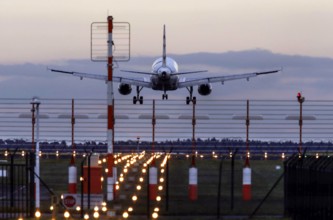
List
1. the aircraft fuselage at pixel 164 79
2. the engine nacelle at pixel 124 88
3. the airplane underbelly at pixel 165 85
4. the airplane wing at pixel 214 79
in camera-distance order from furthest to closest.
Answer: the airplane wing at pixel 214 79 < the engine nacelle at pixel 124 88 < the airplane underbelly at pixel 165 85 < the aircraft fuselage at pixel 164 79

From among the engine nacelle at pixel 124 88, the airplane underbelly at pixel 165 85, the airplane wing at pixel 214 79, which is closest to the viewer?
the airplane underbelly at pixel 165 85

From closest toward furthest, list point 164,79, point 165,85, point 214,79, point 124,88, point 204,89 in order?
1. point 164,79
2. point 165,85
3. point 124,88
4. point 204,89
5. point 214,79

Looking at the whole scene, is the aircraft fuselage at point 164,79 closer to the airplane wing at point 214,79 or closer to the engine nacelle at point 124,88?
the engine nacelle at point 124,88

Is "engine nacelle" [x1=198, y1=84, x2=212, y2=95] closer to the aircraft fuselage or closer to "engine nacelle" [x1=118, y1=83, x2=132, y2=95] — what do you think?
the aircraft fuselage

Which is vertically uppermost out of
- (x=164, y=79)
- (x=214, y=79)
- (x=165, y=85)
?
(x=214, y=79)

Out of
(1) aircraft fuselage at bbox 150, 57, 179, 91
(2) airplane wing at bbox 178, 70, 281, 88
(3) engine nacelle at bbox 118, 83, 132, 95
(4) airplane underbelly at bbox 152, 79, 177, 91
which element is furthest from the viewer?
(2) airplane wing at bbox 178, 70, 281, 88

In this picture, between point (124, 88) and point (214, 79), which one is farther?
point (214, 79)

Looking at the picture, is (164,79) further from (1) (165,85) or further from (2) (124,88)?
(2) (124,88)

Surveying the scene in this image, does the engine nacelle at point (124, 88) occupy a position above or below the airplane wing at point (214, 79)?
below

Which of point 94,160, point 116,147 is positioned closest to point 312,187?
point 94,160

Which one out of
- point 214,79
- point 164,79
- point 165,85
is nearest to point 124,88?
point 165,85

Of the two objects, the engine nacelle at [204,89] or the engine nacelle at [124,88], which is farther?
the engine nacelle at [204,89]

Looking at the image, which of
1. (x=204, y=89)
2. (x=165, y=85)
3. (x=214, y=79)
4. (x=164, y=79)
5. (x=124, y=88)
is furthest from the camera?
(x=214, y=79)

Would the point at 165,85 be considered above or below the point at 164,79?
below
